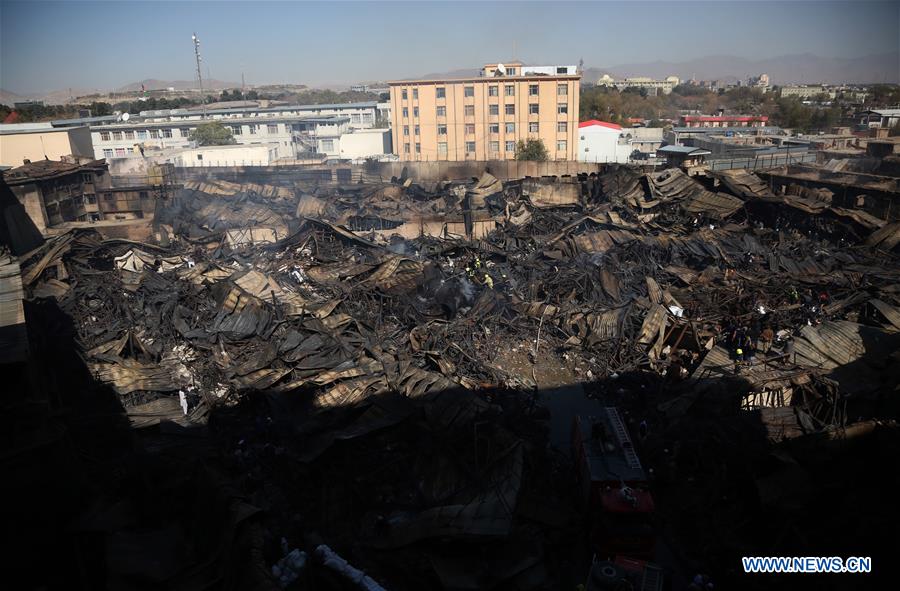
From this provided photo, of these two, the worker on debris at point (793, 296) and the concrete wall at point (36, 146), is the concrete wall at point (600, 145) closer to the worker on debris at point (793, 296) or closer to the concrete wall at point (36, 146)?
the worker on debris at point (793, 296)

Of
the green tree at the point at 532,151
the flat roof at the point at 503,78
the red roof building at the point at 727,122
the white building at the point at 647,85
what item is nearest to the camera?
the green tree at the point at 532,151

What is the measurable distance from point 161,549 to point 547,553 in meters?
4.29

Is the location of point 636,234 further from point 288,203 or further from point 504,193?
point 288,203

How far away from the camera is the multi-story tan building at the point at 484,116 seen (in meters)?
35.4

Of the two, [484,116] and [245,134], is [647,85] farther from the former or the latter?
[245,134]

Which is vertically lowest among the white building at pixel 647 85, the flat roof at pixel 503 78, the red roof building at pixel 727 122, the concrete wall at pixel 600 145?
the concrete wall at pixel 600 145

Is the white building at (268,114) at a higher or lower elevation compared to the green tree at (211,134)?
higher

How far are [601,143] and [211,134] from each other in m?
26.1

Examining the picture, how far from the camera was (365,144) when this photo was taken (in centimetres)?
3888

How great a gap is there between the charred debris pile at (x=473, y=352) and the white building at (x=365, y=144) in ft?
63.7

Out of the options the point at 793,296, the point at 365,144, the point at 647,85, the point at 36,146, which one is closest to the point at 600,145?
the point at 365,144

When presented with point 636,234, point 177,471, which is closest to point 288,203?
point 636,234

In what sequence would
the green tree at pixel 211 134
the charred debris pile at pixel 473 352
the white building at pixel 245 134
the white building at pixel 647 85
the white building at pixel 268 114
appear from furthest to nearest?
the white building at pixel 647 85 < the white building at pixel 268 114 < the white building at pixel 245 134 < the green tree at pixel 211 134 < the charred debris pile at pixel 473 352

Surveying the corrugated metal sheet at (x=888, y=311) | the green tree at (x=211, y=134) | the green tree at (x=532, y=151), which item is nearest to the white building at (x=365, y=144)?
the green tree at (x=211, y=134)
